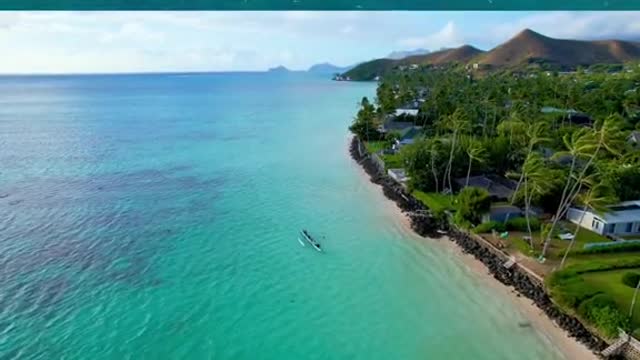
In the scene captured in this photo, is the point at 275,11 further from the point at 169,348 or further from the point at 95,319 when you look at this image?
the point at 95,319

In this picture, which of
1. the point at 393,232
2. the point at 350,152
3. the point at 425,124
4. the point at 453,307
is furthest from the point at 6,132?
the point at 453,307

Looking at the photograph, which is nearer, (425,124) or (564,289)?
(564,289)

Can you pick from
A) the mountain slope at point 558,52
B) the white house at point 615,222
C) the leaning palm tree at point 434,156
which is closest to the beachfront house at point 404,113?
the leaning palm tree at point 434,156

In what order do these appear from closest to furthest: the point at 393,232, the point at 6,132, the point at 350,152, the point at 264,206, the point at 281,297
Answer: the point at 281,297 < the point at 393,232 < the point at 264,206 < the point at 350,152 < the point at 6,132

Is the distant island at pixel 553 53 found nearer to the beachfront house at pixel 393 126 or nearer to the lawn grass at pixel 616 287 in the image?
the beachfront house at pixel 393 126

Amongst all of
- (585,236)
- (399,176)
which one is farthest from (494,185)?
(399,176)
